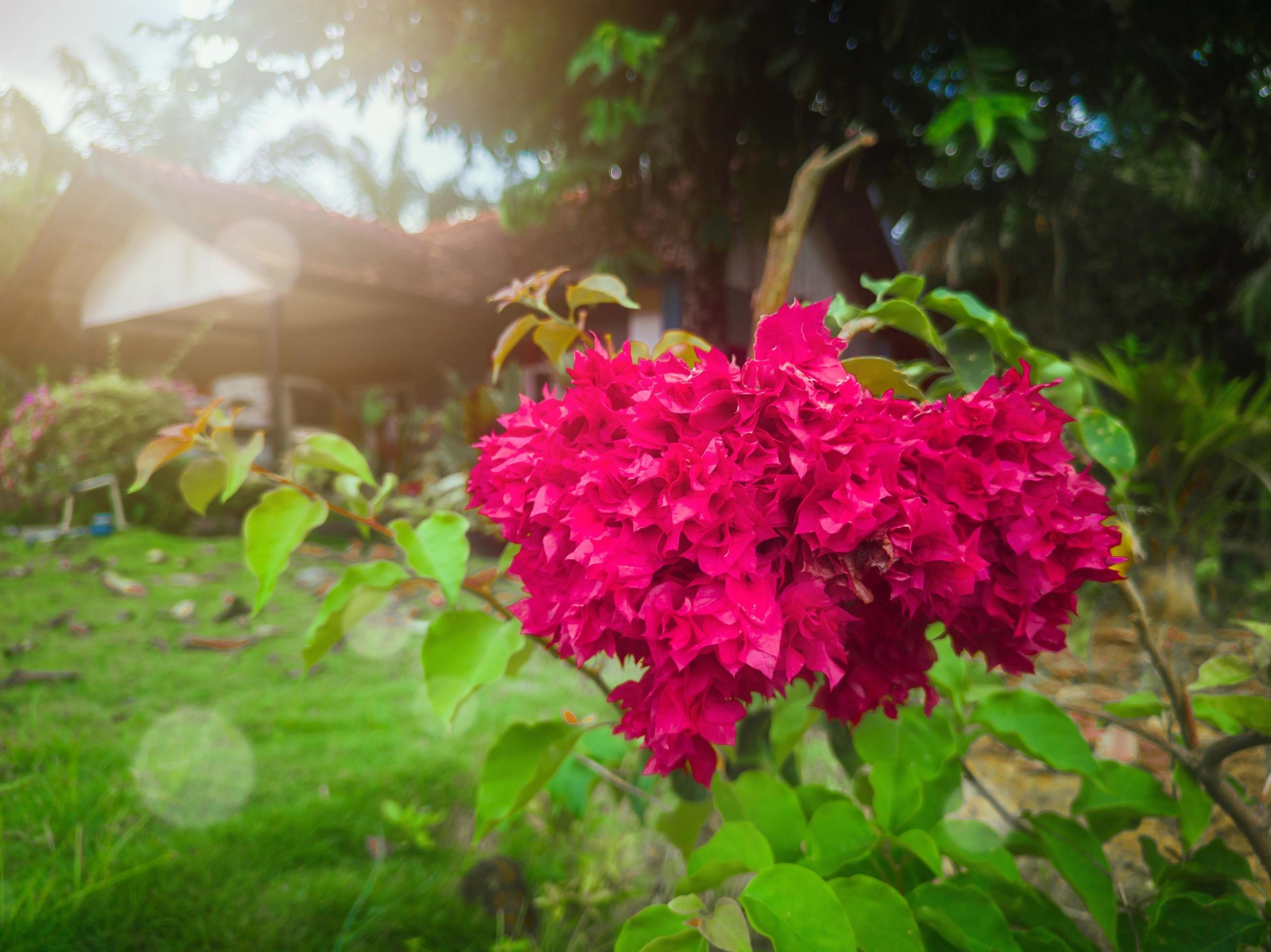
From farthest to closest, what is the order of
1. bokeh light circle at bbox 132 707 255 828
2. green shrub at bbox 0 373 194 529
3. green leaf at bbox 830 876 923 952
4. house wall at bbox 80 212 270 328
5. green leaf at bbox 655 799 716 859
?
house wall at bbox 80 212 270 328 → green shrub at bbox 0 373 194 529 → bokeh light circle at bbox 132 707 255 828 → green leaf at bbox 655 799 716 859 → green leaf at bbox 830 876 923 952

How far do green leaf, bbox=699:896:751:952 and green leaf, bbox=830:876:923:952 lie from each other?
0.12 meters

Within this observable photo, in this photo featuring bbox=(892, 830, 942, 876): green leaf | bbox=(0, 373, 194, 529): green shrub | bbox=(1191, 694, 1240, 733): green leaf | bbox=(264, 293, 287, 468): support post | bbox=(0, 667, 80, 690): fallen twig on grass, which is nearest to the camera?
bbox=(892, 830, 942, 876): green leaf

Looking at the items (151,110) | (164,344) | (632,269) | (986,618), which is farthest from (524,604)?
(164,344)

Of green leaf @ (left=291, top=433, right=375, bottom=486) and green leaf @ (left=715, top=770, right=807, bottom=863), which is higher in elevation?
green leaf @ (left=291, top=433, right=375, bottom=486)

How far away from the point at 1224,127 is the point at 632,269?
3.35m

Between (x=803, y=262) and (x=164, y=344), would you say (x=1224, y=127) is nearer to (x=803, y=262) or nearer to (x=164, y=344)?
(x=803, y=262)

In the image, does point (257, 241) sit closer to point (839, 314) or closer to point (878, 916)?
point (839, 314)

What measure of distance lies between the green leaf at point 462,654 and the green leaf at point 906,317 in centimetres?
61

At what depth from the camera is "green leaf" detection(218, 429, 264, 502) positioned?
2.96 ft

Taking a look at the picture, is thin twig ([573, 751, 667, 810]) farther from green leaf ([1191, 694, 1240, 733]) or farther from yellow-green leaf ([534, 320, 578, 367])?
green leaf ([1191, 694, 1240, 733])

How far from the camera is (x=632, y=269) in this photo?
16.1 feet

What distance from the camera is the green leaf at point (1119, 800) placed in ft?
3.13

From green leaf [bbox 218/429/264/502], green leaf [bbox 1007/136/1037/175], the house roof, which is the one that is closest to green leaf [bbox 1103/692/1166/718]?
green leaf [bbox 218/429/264/502]

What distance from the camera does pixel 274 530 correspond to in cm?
91
